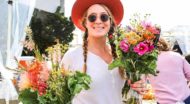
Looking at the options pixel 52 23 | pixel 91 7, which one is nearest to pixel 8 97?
pixel 91 7

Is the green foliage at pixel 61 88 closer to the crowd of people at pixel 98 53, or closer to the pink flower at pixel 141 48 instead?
the crowd of people at pixel 98 53

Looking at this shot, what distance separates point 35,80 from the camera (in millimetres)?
2068

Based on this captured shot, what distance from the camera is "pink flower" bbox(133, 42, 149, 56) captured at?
7.69ft

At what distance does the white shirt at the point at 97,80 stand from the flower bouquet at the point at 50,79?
232 millimetres

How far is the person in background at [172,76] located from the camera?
3.66 meters

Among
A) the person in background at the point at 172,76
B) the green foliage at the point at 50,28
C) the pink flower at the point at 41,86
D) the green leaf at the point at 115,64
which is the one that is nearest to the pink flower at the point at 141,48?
the green leaf at the point at 115,64

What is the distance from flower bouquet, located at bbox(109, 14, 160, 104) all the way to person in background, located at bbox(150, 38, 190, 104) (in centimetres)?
127

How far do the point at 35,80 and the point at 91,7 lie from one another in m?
0.71

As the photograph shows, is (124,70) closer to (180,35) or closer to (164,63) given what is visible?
(164,63)

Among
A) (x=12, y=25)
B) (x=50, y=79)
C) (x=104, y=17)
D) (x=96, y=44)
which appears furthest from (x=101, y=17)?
(x=12, y=25)

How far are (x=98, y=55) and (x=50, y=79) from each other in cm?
50

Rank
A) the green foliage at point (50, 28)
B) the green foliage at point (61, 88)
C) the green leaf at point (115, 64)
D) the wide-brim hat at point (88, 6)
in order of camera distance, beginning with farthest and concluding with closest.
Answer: the green foliage at point (50, 28)
the wide-brim hat at point (88, 6)
the green leaf at point (115, 64)
the green foliage at point (61, 88)

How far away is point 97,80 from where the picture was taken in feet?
7.70

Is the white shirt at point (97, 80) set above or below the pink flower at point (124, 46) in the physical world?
below
